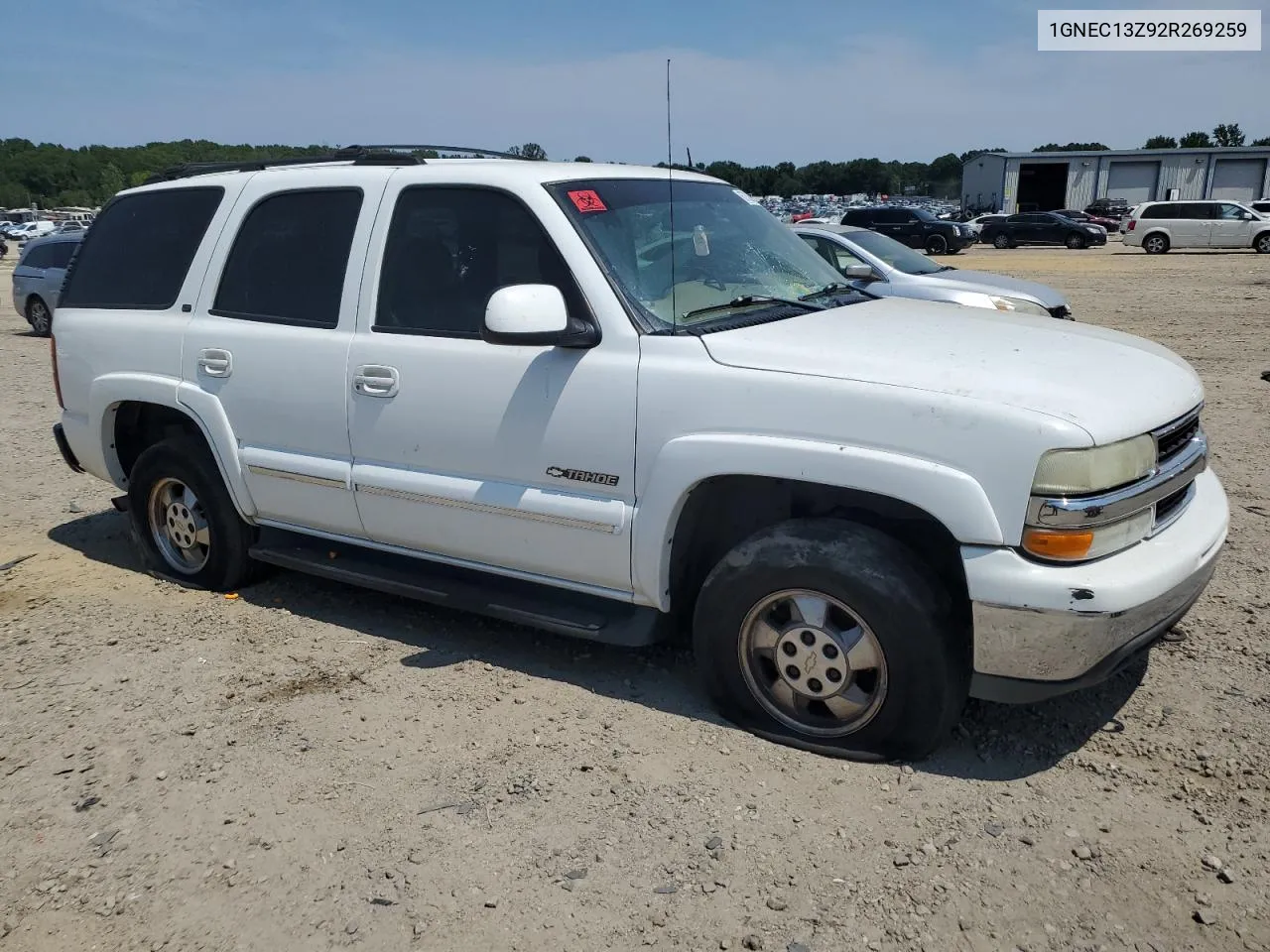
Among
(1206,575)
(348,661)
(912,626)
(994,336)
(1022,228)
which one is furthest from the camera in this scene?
(1022,228)

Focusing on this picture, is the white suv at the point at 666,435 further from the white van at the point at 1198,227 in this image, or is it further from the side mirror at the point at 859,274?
the white van at the point at 1198,227

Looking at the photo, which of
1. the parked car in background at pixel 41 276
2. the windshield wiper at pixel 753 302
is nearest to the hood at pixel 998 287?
the windshield wiper at pixel 753 302

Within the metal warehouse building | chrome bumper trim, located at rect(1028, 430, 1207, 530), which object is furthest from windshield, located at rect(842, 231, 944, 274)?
the metal warehouse building

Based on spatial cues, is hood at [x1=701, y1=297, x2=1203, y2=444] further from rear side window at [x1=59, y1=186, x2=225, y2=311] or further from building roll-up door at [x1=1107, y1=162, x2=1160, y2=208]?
building roll-up door at [x1=1107, y1=162, x2=1160, y2=208]

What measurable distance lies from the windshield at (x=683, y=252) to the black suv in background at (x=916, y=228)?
31771 mm

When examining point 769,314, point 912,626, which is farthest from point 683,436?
point 912,626

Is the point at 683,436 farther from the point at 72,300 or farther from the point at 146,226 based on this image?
the point at 72,300

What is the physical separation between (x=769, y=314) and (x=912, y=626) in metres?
1.29

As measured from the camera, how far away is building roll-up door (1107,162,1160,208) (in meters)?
65.9

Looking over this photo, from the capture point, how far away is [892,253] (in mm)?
11945

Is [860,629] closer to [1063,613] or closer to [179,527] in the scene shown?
[1063,613]

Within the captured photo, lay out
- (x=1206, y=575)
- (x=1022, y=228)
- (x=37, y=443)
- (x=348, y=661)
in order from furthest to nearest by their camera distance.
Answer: (x=1022, y=228)
(x=37, y=443)
(x=348, y=661)
(x=1206, y=575)

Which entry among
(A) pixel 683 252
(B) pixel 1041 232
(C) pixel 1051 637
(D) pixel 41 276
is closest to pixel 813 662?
(C) pixel 1051 637

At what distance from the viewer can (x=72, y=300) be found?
5.31 metres
